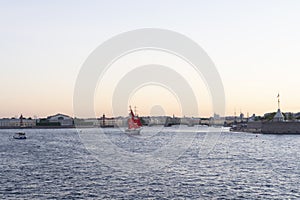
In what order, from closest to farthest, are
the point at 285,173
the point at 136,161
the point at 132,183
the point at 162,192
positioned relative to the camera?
the point at 162,192 → the point at 132,183 → the point at 285,173 → the point at 136,161

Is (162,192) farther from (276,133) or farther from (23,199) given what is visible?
(276,133)

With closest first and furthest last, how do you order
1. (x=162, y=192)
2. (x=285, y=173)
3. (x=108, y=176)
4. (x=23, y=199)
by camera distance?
(x=23, y=199) < (x=162, y=192) < (x=108, y=176) < (x=285, y=173)

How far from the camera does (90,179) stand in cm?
4222

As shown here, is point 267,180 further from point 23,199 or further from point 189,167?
point 23,199

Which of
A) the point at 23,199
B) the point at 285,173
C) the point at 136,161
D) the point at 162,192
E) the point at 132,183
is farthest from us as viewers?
the point at 136,161

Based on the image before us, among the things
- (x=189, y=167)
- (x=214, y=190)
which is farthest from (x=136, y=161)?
(x=214, y=190)

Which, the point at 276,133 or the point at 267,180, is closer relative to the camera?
the point at 267,180

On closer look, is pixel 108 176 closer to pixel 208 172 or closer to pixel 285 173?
pixel 208 172

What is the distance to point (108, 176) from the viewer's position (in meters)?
44.4

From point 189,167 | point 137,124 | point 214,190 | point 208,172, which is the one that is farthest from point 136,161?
point 137,124

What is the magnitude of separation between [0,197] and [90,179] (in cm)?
1018

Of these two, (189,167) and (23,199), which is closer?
(23,199)

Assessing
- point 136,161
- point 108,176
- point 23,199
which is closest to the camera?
point 23,199

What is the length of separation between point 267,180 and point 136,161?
824 inches
